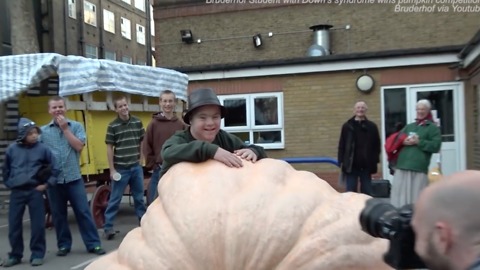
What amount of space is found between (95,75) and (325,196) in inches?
245

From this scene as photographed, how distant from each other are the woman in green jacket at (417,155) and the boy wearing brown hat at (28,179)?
3.81 meters

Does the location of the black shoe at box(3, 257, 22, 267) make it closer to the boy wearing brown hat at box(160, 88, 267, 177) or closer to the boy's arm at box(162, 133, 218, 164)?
the boy wearing brown hat at box(160, 88, 267, 177)

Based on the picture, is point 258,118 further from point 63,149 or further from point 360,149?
point 63,149

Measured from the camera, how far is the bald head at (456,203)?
93cm

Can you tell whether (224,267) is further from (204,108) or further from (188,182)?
(204,108)

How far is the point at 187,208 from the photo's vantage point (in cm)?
178

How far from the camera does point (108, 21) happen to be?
39406 mm

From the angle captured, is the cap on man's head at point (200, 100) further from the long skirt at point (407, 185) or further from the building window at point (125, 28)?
the building window at point (125, 28)

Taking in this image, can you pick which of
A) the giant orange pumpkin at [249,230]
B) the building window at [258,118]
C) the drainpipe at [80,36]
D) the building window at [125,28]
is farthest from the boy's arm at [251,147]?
the building window at [125,28]

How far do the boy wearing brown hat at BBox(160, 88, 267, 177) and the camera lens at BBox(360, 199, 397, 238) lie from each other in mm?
850

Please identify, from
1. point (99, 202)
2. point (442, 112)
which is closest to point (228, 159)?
point (99, 202)

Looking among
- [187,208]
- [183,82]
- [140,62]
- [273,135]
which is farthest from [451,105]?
[140,62]

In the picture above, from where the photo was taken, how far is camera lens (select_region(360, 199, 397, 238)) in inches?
48.9

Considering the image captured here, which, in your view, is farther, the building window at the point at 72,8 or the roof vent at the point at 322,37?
the building window at the point at 72,8
